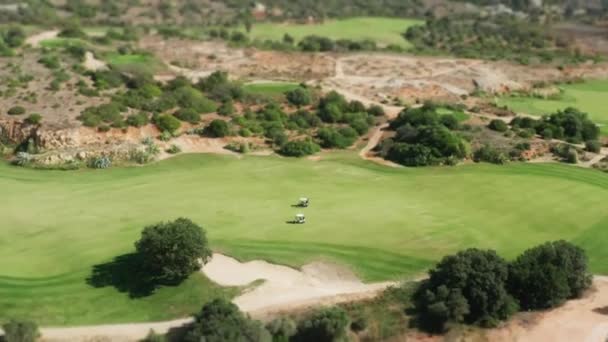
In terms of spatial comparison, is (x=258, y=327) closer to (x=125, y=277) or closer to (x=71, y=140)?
(x=125, y=277)

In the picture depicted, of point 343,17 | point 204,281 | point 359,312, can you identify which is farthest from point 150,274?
point 343,17

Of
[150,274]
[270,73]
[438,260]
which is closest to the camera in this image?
[150,274]

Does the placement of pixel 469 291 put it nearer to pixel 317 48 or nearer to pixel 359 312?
pixel 359 312

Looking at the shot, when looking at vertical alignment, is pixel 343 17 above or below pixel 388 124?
above

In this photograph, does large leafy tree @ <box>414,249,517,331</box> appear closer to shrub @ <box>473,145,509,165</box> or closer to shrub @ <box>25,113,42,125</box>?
shrub @ <box>473,145,509,165</box>

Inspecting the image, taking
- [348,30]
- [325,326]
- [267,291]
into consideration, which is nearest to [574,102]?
[348,30]

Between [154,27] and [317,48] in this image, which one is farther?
[154,27]
